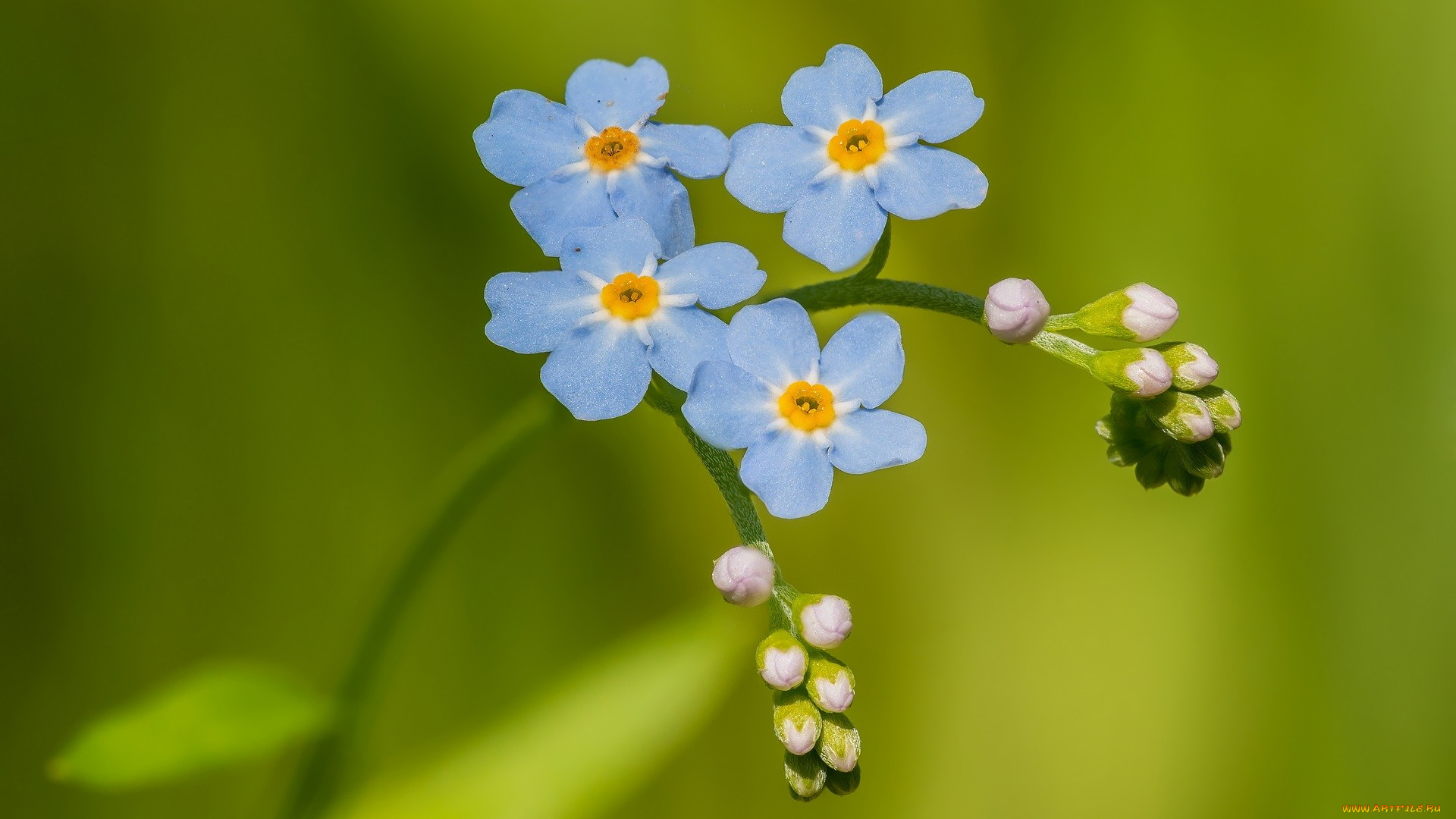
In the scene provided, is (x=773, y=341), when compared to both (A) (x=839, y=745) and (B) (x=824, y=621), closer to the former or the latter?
(B) (x=824, y=621)

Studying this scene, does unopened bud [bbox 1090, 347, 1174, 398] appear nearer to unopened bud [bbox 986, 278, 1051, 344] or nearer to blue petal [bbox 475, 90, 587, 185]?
unopened bud [bbox 986, 278, 1051, 344]

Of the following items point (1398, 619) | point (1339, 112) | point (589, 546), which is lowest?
point (1398, 619)

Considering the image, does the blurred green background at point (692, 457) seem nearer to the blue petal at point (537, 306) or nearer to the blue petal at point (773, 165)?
the blue petal at point (773, 165)

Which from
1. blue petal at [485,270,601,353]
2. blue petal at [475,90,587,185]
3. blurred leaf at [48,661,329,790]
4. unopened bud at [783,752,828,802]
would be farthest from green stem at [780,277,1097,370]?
blurred leaf at [48,661,329,790]

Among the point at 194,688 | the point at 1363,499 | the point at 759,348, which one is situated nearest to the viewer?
the point at 759,348

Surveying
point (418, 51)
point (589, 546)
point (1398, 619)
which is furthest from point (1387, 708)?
point (418, 51)

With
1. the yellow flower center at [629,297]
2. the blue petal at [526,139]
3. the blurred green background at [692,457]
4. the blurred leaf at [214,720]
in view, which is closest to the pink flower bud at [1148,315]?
the yellow flower center at [629,297]

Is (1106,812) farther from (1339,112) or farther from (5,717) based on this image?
(5,717)
